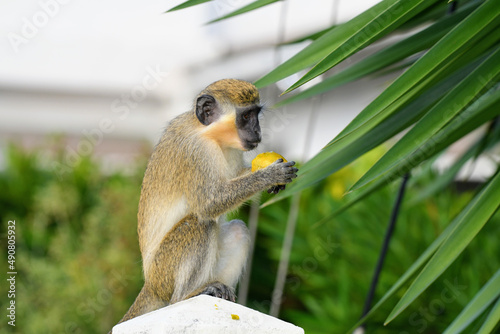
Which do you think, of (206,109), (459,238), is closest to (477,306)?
A: (459,238)

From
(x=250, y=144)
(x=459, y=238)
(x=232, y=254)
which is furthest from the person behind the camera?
(x=232, y=254)

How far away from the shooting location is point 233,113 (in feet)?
6.57

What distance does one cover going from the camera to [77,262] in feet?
15.9

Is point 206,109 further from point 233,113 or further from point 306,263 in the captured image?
point 306,263

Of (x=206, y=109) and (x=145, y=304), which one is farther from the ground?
(x=206, y=109)

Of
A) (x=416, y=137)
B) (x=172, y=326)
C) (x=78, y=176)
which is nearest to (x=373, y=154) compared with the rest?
(x=78, y=176)

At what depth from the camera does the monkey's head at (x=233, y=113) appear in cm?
199

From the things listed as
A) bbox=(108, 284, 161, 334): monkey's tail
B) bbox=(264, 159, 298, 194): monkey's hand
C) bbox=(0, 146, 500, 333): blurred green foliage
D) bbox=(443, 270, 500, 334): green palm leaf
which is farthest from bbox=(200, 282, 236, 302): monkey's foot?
bbox=(0, 146, 500, 333): blurred green foliage

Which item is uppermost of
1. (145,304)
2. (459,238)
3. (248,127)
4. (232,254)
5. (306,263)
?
(248,127)

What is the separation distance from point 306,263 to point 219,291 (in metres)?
2.59

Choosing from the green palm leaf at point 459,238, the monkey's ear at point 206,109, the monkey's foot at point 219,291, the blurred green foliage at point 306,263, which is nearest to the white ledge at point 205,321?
the green palm leaf at point 459,238

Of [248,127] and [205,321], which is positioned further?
[248,127]

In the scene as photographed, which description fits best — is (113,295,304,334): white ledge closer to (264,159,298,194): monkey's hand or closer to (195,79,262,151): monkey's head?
(264,159,298,194): monkey's hand

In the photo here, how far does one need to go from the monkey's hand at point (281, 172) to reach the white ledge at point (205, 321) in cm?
60
